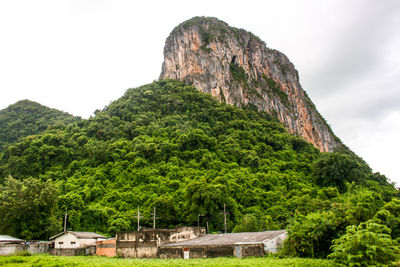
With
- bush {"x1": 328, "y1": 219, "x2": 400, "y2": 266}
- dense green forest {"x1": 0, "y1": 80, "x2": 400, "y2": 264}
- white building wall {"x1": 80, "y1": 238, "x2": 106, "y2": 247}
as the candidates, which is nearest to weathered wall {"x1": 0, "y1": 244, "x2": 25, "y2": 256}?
white building wall {"x1": 80, "y1": 238, "x2": 106, "y2": 247}

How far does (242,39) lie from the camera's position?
11181 centimetres

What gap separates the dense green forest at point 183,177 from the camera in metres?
29.9

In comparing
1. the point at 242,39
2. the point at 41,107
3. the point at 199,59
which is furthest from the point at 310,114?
the point at 41,107

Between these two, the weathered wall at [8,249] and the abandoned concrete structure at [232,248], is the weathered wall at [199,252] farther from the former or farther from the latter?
the weathered wall at [8,249]

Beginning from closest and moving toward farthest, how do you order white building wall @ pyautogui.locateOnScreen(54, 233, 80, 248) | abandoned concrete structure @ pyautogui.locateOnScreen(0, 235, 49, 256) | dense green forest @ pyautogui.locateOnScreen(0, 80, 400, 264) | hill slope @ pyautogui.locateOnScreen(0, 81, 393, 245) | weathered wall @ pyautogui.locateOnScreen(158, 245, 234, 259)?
weathered wall @ pyautogui.locateOnScreen(158, 245, 234, 259), abandoned concrete structure @ pyautogui.locateOnScreen(0, 235, 49, 256), white building wall @ pyautogui.locateOnScreen(54, 233, 80, 248), dense green forest @ pyautogui.locateOnScreen(0, 80, 400, 264), hill slope @ pyautogui.locateOnScreen(0, 81, 393, 245)

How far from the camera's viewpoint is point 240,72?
9981 cm

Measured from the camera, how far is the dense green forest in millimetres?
29859

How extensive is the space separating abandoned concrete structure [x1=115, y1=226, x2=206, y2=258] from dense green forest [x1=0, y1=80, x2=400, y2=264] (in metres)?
8.35

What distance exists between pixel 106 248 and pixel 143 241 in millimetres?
A: 4148

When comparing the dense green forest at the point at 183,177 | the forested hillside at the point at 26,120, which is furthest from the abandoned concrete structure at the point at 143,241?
the forested hillside at the point at 26,120

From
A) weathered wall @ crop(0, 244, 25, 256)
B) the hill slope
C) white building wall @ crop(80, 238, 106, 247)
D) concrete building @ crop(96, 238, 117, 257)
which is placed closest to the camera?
weathered wall @ crop(0, 244, 25, 256)

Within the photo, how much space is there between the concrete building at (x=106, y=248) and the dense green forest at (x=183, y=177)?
6.10m

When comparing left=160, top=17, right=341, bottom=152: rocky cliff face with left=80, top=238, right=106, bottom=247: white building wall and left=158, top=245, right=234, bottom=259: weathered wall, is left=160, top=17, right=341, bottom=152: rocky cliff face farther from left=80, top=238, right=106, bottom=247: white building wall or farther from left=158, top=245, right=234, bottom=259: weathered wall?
left=158, top=245, right=234, bottom=259: weathered wall

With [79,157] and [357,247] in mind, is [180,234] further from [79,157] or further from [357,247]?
[79,157]
